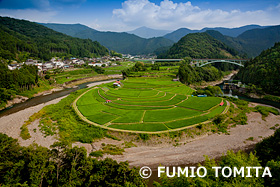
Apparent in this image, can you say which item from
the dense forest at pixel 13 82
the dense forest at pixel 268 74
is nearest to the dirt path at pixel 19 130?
the dense forest at pixel 13 82

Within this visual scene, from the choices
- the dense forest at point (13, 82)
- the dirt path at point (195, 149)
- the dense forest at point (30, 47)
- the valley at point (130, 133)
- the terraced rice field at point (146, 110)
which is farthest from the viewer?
the dense forest at point (30, 47)

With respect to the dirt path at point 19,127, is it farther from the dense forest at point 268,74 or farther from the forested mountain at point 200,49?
the forested mountain at point 200,49

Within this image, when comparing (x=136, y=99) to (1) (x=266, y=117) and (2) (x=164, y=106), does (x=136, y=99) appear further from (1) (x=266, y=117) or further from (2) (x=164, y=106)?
(1) (x=266, y=117)

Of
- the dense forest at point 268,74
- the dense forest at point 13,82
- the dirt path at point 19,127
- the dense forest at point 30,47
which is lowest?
the dirt path at point 19,127

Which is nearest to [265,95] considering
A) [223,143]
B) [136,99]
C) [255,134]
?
[255,134]

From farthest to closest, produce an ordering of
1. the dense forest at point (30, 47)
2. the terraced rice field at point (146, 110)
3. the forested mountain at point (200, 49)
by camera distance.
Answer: the forested mountain at point (200, 49) → the dense forest at point (30, 47) → the terraced rice field at point (146, 110)

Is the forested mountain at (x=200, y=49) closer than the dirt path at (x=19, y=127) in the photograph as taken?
No

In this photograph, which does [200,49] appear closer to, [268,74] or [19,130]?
[268,74]
